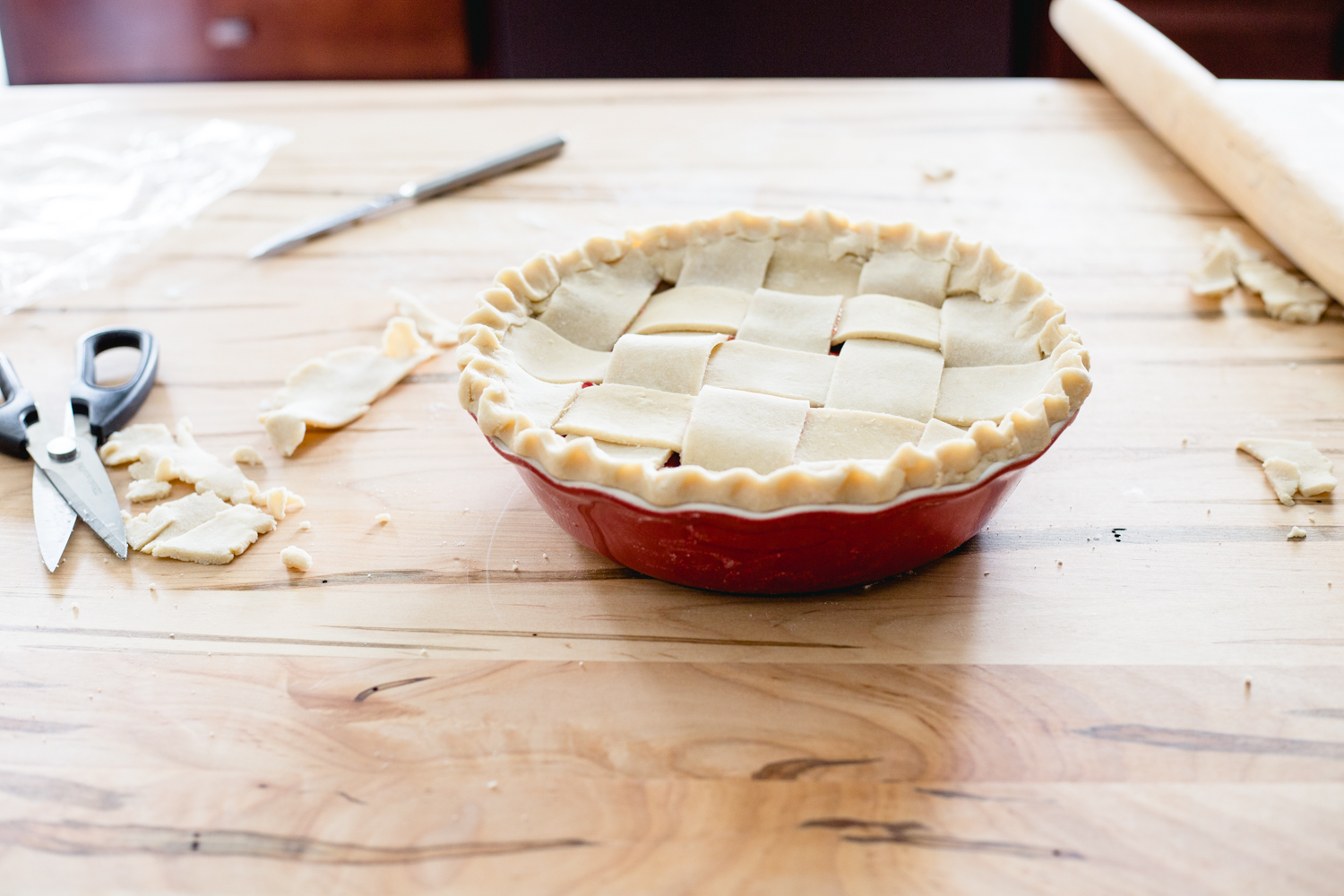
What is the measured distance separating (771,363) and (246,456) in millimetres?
635

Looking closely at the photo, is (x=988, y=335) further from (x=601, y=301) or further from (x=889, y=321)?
(x=601, y=301)

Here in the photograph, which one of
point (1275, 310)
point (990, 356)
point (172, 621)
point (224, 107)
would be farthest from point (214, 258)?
point (1275, 310)

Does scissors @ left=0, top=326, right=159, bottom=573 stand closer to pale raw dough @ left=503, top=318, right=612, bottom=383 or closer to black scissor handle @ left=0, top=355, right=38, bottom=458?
black scissor handle @ left=0, top=355, right=38, bottom=458

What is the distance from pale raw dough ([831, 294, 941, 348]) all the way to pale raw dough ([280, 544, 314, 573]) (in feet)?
2.02

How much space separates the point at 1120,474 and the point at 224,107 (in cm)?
193

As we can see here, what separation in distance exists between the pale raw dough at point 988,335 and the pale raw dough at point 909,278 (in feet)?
0.11

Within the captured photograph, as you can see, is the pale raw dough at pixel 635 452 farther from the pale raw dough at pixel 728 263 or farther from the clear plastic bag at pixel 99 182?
the clear plastic bag at pixel 99 182

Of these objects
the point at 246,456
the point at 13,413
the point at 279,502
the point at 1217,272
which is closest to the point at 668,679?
the point at 279,502

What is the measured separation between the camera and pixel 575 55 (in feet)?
11.4

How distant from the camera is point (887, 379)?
1125mm

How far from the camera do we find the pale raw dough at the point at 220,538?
1137mm

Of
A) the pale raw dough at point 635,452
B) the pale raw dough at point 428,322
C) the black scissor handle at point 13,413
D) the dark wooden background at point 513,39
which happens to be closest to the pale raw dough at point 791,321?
the pale raw dough at point 635,452

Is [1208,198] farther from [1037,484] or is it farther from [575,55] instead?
[575,55]

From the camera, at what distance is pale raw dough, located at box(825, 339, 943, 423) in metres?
1.09
